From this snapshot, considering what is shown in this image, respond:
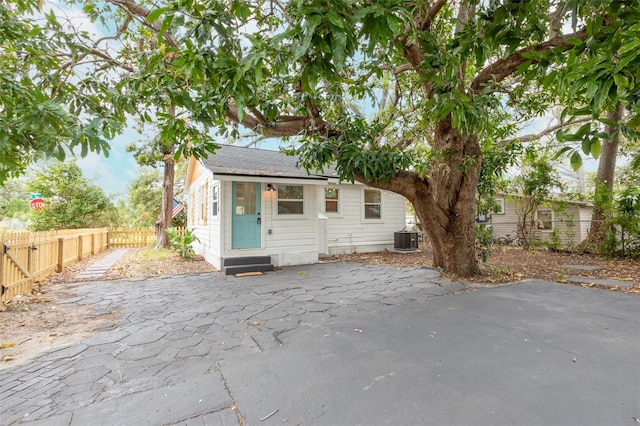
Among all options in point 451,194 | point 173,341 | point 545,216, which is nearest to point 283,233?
point 451,194

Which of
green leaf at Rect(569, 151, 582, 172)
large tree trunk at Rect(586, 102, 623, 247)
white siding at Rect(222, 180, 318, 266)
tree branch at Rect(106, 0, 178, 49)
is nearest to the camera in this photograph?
green leaf at Rect(569, 151, 582, 172)

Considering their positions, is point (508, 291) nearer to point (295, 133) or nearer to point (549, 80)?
point (549, 80)

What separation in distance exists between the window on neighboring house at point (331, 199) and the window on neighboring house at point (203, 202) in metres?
4.07

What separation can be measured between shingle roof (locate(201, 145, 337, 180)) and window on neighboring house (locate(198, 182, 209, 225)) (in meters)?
1.19

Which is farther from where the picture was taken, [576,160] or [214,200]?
[214,200]

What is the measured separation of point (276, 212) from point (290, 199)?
2.01 feet

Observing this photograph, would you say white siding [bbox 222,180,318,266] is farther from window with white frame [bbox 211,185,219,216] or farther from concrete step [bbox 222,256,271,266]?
window with white frame [bbox 211,185,219,216]

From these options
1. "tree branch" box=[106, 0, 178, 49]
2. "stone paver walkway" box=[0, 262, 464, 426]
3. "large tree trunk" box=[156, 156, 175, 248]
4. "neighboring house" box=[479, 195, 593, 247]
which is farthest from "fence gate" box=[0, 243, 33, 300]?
"neighboring house" box=[479, 195, 593, 247]

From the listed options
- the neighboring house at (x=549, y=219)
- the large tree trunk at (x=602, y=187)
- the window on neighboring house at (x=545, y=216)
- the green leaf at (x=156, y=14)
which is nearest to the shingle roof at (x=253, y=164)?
the green leaf at (x=156, y=14)

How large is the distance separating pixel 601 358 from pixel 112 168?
494ft

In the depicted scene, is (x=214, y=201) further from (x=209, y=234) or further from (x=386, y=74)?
(x=386, y=74)

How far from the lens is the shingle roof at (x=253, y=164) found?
777 centimetres

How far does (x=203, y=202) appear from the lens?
1014 centimetres

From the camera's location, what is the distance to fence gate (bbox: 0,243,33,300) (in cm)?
445
